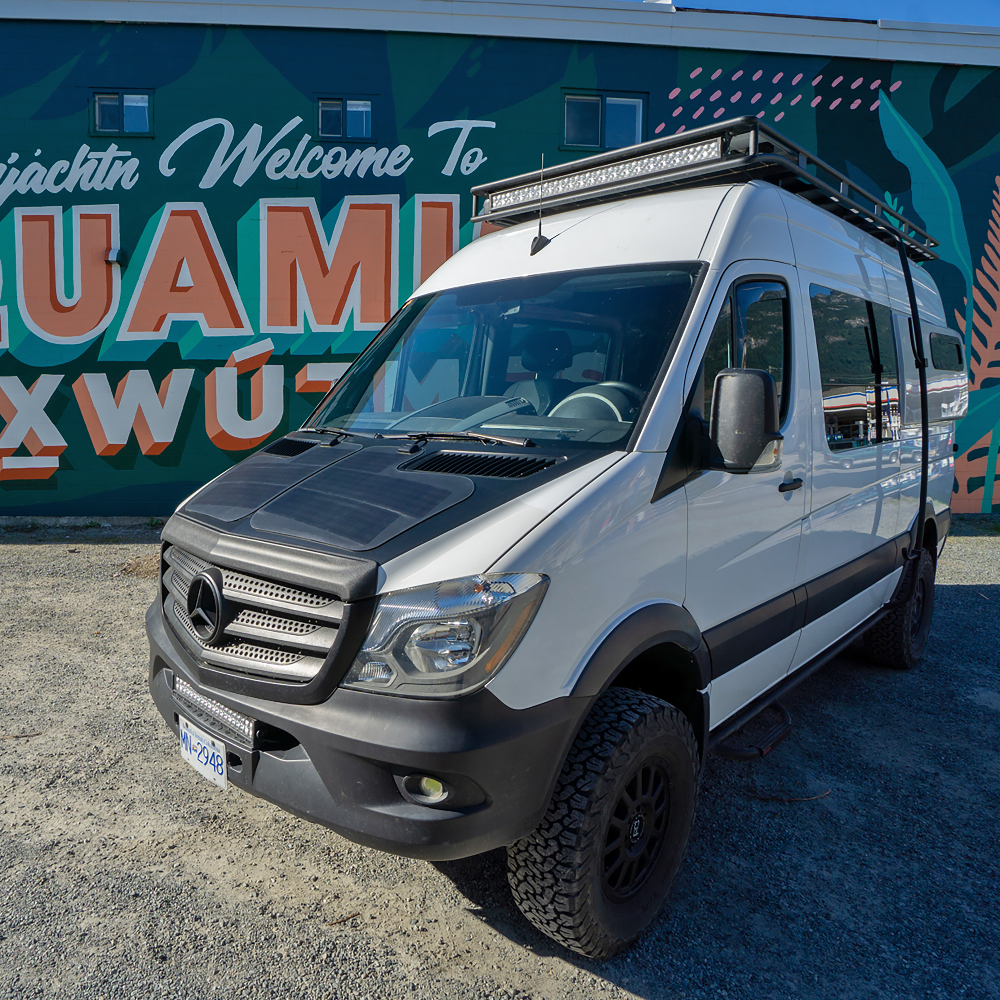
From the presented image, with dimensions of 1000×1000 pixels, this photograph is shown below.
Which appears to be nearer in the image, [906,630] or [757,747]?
[757,747]

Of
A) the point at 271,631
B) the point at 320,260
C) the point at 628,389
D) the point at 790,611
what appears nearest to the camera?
the point at 271,631

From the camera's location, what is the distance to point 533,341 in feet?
10.3

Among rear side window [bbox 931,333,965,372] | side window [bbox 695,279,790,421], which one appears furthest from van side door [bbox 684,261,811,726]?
rear side window [bbox 931,333,965,372]

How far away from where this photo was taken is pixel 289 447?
318cm

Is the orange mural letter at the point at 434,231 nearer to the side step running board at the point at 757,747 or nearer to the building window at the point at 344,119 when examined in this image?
the building window at the point at 344,119

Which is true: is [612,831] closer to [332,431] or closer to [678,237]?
[332,431]

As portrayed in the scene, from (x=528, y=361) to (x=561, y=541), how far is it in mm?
1138

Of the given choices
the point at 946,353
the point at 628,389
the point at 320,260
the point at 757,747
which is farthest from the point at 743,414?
the point at 320,260

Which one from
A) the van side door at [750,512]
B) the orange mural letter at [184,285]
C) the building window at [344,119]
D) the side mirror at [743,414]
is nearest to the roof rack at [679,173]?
Result: the van side door at [750,512]

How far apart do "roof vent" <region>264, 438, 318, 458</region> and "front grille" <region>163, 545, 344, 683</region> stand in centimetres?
67

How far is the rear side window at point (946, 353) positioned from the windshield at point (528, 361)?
3.51 m

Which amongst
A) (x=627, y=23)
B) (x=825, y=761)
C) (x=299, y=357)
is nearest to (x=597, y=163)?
(x=825, y=761)

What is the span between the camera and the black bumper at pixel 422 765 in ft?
6.61

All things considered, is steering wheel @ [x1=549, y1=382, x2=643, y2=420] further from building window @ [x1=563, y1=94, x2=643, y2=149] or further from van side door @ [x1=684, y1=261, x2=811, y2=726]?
building window @ [x1=563, y1=94, x2=643, y2=149]
